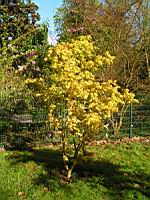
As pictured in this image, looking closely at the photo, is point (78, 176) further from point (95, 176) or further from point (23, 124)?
point (23, 124)

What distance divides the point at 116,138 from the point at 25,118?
3001 millimetres

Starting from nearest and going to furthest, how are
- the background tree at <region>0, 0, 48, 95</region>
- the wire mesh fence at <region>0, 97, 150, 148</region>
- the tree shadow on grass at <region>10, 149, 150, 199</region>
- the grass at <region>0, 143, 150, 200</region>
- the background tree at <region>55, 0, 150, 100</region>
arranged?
the grass at <region>0, 143, 150, 200</region> < the tree shadow on grass at <region>10, 149, 150, 199</region> < the wire mesh fence at <region>0, 97, 150, 148</region> < the background tree at <region>55, 0, 150, 100</region> < the background tree at <region>0, 0, 48, 95</region>

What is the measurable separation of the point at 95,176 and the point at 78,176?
366mm

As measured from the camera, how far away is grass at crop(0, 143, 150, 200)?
8297 millimetres

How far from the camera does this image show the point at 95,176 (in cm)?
933

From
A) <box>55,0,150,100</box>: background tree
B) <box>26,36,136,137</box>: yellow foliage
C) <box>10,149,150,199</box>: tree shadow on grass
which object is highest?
<box>55,0,150,100</box>: background tree

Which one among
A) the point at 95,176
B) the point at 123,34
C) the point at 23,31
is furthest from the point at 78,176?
the point at 23,31

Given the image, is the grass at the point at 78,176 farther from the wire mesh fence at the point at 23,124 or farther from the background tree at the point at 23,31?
the background tree at the point at 23,31

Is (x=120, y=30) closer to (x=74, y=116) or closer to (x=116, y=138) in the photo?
(x=116, y=138)

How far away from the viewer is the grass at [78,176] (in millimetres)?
8297

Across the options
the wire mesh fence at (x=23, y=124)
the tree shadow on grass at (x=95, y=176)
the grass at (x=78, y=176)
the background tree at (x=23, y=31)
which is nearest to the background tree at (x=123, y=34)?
the wire mesh fence at (x=23, y=124)

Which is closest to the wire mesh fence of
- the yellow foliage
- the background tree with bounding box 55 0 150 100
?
the background tree with bounding box 55 0 150 100

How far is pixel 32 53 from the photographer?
2212 cm

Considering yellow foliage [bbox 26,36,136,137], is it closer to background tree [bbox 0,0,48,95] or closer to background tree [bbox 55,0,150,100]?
background tree [bbox 55,0,150,100]
